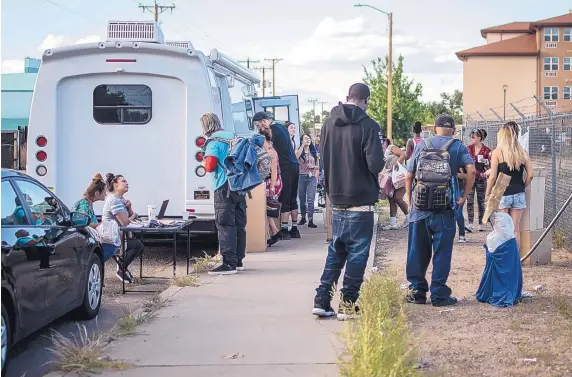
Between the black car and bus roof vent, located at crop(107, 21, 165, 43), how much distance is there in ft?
15.5

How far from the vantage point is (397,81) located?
42.5 m

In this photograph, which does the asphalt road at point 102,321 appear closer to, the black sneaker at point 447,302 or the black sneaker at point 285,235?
the black sneaker at point 285,235

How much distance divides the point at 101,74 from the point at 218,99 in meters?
1.73

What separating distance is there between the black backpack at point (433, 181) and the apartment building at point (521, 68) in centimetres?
7052

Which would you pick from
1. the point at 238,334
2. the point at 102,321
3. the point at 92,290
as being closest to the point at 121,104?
the point at 92,290

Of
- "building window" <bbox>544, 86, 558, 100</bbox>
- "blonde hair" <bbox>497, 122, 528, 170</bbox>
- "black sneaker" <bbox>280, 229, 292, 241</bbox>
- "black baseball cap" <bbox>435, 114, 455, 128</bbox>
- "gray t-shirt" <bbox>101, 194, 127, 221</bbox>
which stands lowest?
"black sneaker" <bbox>280, 229, 292, 241</bbox>

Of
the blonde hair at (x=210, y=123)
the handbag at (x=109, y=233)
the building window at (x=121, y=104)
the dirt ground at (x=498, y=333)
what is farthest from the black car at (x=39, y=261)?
the building window at (x=121, y=104)

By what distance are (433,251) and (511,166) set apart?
214 centimetres

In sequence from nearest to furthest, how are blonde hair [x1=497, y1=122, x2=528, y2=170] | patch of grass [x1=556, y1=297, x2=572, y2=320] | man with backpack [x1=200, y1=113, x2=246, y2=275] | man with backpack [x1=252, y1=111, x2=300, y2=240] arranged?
patch of grass [x1=556, y1=297, x2=572, y2=320] → blonde hair [x1=497, y1=122, x2=528, y2=170] → man with backpack [x1=200, y1=113, x2=246, y2=275] → man with backpack [x1=252, y1=111, x2=300, y2=240]

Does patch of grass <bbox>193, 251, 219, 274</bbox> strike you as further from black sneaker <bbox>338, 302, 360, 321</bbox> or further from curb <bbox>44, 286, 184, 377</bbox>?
black sneaker <bbox>338, 302, 360, 321</bbox>

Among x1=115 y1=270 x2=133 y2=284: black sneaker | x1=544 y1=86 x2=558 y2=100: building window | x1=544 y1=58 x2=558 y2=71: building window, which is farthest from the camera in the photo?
x1=544 y1=58 x2=558 y2=71: building window

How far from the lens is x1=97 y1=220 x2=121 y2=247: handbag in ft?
30.6

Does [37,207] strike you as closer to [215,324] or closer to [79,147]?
[215,324]

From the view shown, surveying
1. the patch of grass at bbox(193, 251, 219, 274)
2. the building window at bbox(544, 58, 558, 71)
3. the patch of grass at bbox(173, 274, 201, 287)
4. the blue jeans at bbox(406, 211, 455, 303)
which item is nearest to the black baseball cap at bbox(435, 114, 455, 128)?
the blue jeans at bbox(406, 211, 455, 303)
